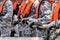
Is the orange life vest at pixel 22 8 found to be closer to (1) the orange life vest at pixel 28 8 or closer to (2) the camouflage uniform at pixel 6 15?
(1) the orange life vest at pixel 28 8

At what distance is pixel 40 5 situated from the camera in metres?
5.89

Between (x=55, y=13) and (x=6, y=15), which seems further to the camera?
(x=6, y=15)

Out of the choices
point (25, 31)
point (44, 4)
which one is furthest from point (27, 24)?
point (44, 4)

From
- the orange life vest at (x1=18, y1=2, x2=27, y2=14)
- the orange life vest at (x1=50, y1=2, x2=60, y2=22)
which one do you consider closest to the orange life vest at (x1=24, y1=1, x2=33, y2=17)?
the orange life vest at (x1=18, y1=2, x2=27, y2=14)

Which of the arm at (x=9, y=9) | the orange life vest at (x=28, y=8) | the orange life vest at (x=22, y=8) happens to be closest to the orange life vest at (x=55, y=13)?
the orange life vest at (x=28, y=8)

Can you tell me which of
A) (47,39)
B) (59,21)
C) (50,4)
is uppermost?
(50,4)

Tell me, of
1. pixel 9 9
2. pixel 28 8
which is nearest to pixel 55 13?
pixel 28 8

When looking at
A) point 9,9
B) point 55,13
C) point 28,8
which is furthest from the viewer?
point 9,9

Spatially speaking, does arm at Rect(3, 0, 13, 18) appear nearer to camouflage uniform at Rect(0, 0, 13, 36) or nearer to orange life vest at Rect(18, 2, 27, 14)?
camouflage uniform at Rect(0, 0, 13, 36)

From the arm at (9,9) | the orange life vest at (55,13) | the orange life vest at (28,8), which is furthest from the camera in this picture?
the arm at (9,9)

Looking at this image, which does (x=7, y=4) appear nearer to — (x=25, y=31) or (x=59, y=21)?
(x=25, y=31)

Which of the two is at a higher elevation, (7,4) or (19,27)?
(7,4)

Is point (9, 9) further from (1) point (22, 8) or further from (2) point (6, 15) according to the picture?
(1) point (22, 8)

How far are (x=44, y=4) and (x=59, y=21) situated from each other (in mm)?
562
